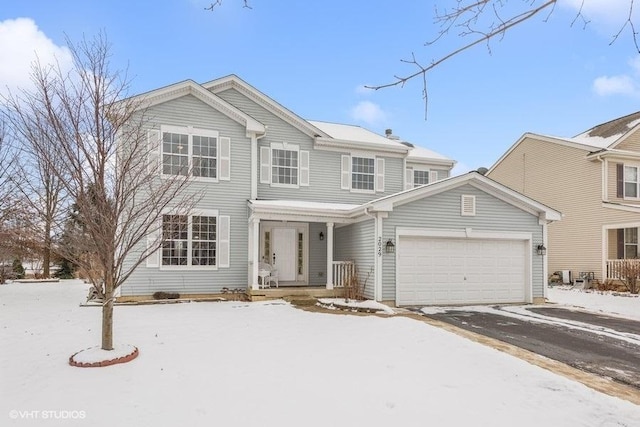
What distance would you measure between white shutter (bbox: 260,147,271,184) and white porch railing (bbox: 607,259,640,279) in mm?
13384

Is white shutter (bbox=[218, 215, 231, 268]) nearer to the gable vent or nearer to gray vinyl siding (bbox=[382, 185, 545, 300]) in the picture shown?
gray vinyl siding (bbox=[382, 185, 545, 300])

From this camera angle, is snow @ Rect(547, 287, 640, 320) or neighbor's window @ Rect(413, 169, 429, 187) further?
neighbor's window @ Rect(413, 169, 429, 187)

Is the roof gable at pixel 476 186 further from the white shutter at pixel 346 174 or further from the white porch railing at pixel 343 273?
the white shutter at pixel 346 174

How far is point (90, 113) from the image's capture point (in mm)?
6129

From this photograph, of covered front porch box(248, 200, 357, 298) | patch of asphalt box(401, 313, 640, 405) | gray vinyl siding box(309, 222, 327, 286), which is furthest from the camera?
gray vinyl siding box(309, 222, 327, 286)

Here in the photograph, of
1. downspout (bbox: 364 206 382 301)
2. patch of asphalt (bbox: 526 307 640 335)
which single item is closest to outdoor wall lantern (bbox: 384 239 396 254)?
downspout (bbox: 364 206 382 301)

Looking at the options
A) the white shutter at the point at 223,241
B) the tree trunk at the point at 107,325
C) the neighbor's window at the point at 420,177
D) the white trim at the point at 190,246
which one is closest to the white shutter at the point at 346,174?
the neighbor's window at the point at 420,177

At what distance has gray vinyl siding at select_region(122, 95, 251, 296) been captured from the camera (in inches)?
465

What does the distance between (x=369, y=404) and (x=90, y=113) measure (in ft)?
18.5

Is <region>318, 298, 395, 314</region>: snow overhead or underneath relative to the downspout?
underneath

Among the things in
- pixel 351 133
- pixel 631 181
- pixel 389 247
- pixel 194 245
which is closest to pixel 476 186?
pixel 389 247

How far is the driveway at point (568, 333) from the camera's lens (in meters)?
6.15

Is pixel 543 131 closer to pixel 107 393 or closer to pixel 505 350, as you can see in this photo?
pixel 505 350

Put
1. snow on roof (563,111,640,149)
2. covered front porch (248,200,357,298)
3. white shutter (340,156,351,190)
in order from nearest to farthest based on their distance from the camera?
covered front porch (248,200,357,298)
white shutter (340,156,351,190)
snow on roof (563,111,640,149)
